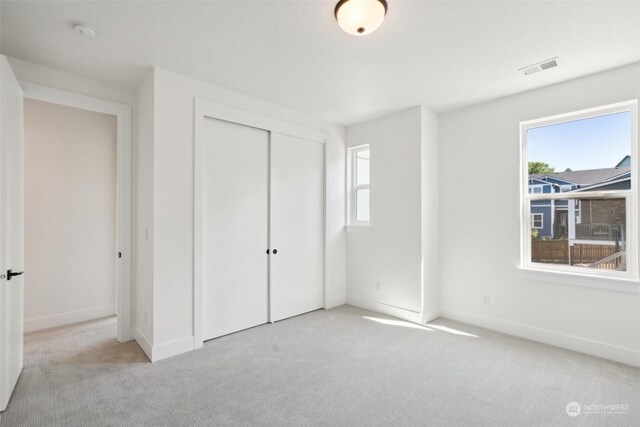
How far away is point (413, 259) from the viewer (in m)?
3.80

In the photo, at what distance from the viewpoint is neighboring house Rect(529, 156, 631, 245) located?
2844 millimetres

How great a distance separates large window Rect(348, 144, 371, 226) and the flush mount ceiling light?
2631mm

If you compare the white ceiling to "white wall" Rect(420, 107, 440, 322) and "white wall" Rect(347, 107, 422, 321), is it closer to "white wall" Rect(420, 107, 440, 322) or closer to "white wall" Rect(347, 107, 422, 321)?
"white wall" Rect(420, 107, 440, 322)

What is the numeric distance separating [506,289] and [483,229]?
0.70 meters

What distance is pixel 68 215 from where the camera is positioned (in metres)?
3.86

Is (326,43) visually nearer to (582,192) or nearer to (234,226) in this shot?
(234,226)

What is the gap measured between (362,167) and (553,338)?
305 cm

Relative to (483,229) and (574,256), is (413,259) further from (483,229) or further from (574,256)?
(574,256)

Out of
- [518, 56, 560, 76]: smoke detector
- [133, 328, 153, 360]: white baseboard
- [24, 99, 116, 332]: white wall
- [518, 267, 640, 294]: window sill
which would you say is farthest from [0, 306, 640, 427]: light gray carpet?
[518, 56, 560, 76]: smoke detector

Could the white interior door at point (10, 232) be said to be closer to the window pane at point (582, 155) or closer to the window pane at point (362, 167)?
the window pane at point (362, 167)

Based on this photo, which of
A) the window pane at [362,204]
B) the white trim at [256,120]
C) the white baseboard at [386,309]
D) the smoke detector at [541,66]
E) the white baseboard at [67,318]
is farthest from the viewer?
the window pane at [362,204]

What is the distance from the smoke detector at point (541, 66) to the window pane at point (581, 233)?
1.32 m

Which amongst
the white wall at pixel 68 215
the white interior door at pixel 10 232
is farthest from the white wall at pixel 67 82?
the white wall at pixel 68 215

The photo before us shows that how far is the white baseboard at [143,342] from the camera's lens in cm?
279
